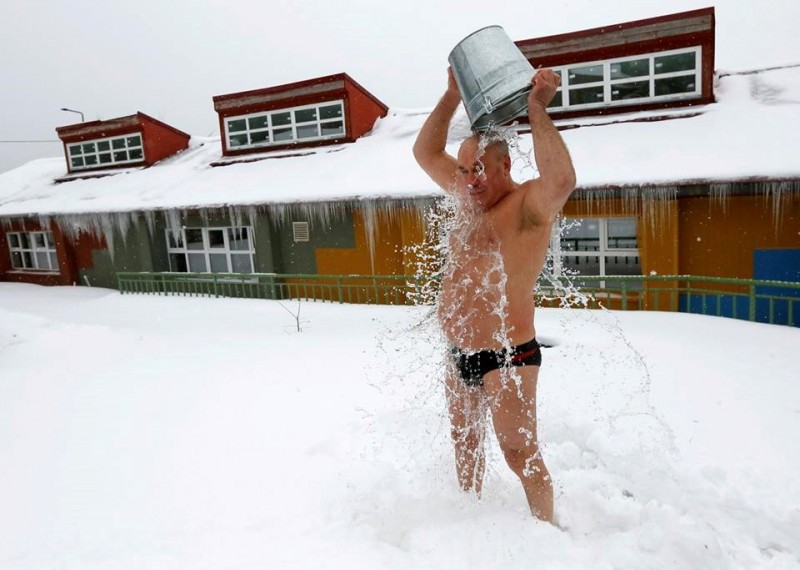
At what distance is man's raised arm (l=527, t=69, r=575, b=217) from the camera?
5.79ft

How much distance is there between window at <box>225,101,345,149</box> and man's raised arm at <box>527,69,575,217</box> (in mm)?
10970

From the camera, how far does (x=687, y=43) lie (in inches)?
345

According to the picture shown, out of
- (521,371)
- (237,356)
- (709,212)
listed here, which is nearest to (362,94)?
(709,212)

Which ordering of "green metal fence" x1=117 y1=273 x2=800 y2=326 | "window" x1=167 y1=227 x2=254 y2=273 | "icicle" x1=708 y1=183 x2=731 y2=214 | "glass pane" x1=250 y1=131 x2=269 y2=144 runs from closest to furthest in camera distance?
1. "green metal fence" x1=117 y1=273 x2=800 y2=326
2. "icicle" x1=708 y1=183 x2=731 y2=214
3. "window" x1=167 y1=227 x2=254 y2=273
4. "glass pane" x1=250 y1=131 x2=269 y2=144

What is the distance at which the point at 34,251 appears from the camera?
50.6 feet

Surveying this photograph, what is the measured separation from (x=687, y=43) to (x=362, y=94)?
7.23 meters

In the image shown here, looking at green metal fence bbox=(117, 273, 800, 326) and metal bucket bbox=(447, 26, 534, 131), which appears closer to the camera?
metal bucket bbox=(447, 26, 534, 131)

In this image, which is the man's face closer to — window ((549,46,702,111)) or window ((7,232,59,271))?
window ((549,46,702,111))

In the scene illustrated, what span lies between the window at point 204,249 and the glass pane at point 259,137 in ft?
7.79

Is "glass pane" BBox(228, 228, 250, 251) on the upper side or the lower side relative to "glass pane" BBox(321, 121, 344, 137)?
lower

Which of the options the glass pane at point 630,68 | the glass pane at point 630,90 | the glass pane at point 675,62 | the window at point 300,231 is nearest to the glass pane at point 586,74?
the glass pane at point 630,68

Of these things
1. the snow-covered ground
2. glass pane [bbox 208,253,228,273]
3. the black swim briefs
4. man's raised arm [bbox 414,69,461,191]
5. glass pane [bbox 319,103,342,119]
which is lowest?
the snow-covered ground

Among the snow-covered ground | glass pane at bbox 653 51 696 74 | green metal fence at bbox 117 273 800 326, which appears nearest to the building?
glass pane at bbox 653 51 696 74

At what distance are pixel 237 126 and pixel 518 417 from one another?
13.1 meters
